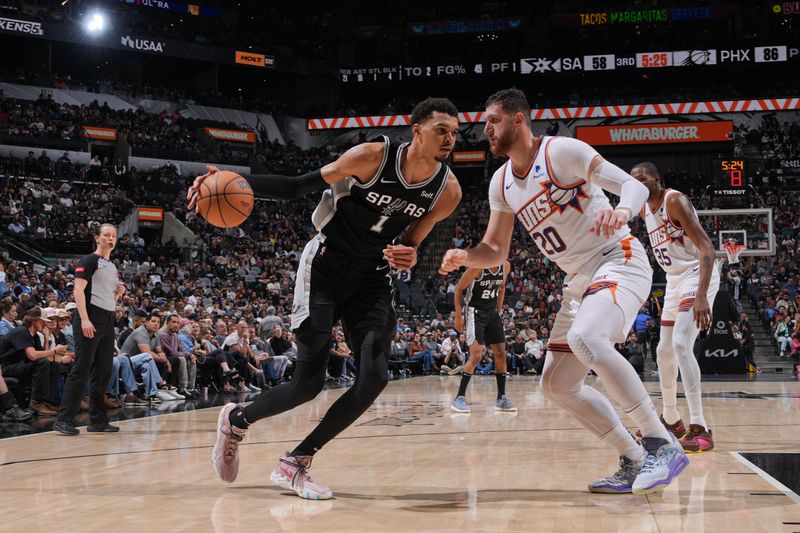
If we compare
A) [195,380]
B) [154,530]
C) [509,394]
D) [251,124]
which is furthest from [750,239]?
[251,124]

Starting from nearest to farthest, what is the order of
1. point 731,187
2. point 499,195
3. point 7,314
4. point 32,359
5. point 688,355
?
point 499,195
point 688,355
point 32,359
point 7,314
point 731,187

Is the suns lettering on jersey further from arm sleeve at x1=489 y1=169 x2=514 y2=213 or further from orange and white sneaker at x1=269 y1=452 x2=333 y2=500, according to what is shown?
orange and white sneaker at x1=269 y1=452 x2=333 y2=500

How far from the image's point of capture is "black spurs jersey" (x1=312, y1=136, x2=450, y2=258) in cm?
416

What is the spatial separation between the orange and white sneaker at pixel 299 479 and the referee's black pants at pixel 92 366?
3.61 meters

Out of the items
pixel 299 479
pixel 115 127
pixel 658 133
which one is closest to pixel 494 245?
pixel 299 479

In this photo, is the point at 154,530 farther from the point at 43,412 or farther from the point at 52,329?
the point at 52,329

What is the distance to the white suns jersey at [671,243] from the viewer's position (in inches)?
236

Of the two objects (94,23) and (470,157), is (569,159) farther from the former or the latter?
(94,23)

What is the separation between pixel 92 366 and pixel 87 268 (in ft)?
3.13

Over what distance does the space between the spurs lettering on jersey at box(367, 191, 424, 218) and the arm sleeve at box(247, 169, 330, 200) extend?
0.35m

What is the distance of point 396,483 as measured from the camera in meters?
4.34

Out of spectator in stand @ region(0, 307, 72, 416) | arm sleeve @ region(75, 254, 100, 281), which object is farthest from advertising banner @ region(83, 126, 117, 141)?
arm sleeve @ region(75, 254, 100, 281)

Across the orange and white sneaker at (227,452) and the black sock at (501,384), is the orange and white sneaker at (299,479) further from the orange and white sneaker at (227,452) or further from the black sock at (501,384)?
A: the black sock at (501,384)

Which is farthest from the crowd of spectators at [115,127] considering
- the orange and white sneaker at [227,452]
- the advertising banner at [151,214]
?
the orange and white sneaker at [227,452]
